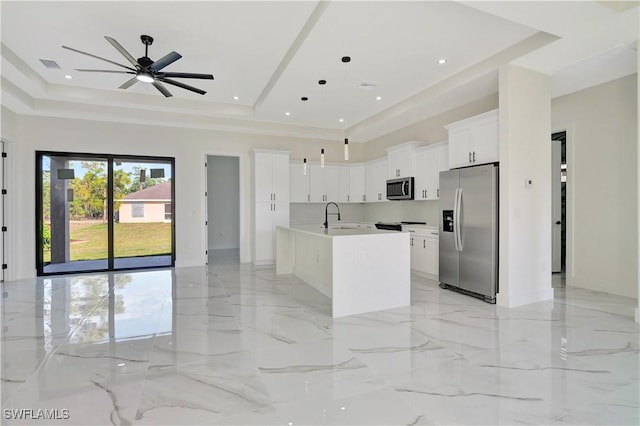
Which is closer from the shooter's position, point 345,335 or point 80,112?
point 345,335

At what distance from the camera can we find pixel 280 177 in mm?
7047

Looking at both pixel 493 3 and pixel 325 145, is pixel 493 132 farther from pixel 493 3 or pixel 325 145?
pixel 325 145

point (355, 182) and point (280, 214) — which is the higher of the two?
point (355, 182)

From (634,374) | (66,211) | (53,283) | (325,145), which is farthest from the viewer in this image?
(325,145)

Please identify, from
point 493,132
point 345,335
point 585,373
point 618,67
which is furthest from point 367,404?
point 618,67

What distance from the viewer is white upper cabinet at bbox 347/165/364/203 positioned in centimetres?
775

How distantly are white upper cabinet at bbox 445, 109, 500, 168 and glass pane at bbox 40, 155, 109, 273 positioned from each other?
6.20 meters

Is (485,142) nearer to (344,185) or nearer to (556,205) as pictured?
(556,205)

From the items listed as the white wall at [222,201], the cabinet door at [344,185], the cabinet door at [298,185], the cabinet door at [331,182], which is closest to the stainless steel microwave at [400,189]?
the cabinet door at [344,185]

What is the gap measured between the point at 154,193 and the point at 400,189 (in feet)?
16.0

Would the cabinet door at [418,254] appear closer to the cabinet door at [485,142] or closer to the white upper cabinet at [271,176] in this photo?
the cabinet door at [485,142]

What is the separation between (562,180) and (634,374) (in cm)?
439

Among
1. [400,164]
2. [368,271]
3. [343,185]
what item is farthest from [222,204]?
[368,271]

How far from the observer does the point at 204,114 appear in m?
6.30
